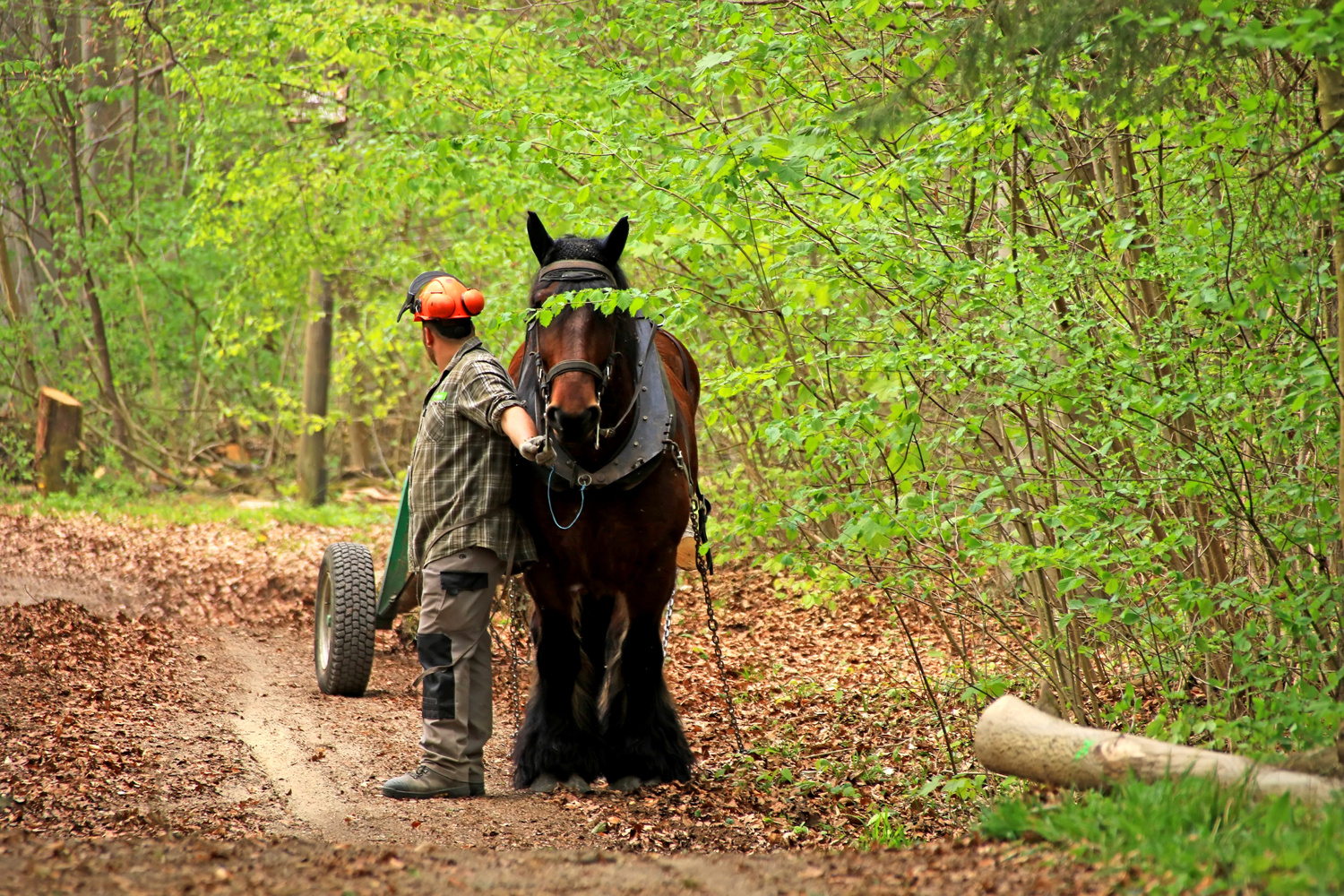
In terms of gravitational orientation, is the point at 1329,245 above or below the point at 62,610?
above

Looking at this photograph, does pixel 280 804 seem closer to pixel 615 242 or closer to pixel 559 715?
pixel 559 715

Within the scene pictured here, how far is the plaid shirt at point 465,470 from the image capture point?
4637mm

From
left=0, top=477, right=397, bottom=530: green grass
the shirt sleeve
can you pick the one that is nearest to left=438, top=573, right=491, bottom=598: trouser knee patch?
the shirt sleeve

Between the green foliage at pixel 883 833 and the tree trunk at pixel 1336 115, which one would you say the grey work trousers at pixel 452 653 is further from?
the tree trunk at pixel 1336 115

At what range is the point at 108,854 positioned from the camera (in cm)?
322

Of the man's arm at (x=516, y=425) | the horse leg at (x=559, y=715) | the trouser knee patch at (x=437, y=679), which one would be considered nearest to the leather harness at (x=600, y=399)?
the man's arm at (x=516, y=425)

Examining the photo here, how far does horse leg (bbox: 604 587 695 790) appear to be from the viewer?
16.4ft

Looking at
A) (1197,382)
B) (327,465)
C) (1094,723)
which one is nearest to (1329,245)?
(1197,382)

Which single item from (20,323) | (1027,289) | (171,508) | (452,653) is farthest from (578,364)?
(20,323)

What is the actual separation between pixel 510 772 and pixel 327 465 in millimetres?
14379

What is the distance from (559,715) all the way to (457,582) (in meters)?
0.79

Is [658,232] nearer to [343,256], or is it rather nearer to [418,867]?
[418,867]

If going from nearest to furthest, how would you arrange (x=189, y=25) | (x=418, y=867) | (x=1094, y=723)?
(x=418, y=867), (x=1094, y=723), (x=189, y=25)

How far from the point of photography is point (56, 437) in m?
14.5
